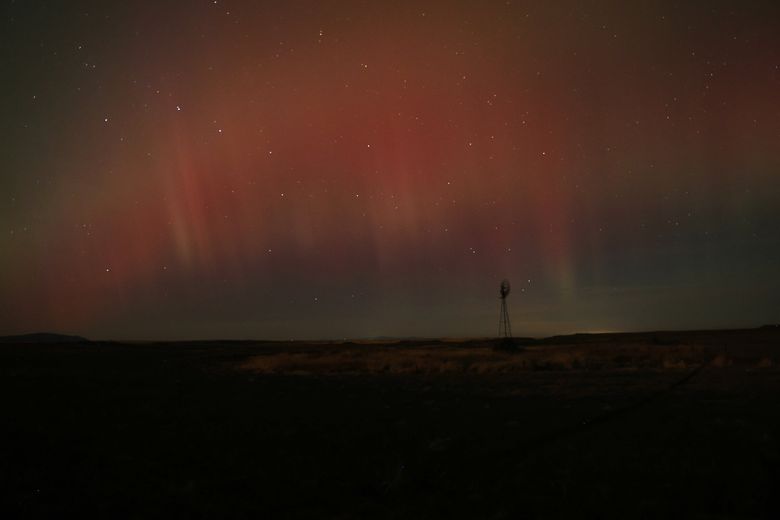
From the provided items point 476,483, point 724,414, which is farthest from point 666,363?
point 476,483

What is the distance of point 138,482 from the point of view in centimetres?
1160

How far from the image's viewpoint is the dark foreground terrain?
977 centimetres

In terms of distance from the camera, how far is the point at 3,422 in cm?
1867

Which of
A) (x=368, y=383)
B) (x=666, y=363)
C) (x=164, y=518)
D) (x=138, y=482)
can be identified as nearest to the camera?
(x=164, y=518)

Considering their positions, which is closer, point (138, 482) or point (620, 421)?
point (138, 482)

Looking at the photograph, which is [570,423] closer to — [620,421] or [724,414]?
[620,421]

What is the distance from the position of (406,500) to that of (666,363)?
30.0m

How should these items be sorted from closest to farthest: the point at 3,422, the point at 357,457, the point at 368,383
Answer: the point at 357,457 → the point at 3,422 → the point at 368,383

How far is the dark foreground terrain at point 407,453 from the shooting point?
9.77 metres

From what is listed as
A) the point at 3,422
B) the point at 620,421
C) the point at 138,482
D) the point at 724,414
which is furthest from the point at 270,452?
the point at 724,414

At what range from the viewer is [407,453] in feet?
44.3

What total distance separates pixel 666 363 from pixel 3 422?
105 feet

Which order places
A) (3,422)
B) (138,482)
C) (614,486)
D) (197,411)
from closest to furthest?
(614,486) < (138,482) < (3,422) < (197,411)

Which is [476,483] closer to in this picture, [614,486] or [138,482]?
[614,486]
